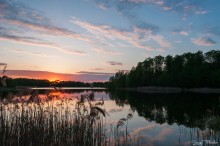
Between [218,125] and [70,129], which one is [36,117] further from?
[218,125]

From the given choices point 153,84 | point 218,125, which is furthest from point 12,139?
point 153,84

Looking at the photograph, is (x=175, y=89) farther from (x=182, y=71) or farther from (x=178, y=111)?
(x=178, y=111)

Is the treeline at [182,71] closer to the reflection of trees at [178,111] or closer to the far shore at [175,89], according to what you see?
the far shore at [175,89]

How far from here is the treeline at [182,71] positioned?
103500 mm


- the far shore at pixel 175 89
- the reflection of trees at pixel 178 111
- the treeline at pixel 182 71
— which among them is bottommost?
the reflection of trees at pixel 178 111

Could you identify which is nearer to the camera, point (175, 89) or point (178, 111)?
point (178, 111)

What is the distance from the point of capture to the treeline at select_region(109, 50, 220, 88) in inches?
4075

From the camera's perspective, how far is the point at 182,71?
4296 inches

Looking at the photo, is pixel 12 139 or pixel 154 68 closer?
pixel 12 139

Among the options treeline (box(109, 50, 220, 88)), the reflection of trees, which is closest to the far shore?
treeline (box(109, 50, 220, 88))

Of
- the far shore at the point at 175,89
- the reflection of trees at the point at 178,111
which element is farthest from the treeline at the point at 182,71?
the reflection of trees at the point at 178,111

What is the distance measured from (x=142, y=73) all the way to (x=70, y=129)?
396ft

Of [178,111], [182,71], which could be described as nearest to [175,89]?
[182,71]

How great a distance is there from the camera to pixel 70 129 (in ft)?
39.5
